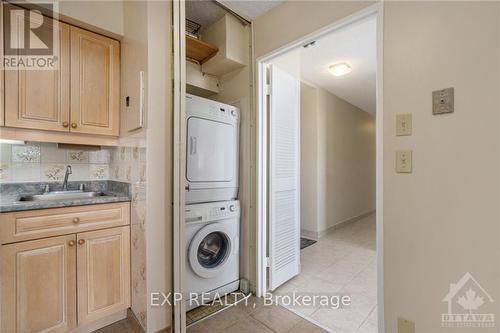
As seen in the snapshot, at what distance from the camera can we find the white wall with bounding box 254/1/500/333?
0.94 meters

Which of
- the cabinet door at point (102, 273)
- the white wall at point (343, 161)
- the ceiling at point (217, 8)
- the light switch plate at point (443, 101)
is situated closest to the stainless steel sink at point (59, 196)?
the cabinet door at point (102, 273)

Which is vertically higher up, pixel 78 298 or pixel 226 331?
pixel 78 298

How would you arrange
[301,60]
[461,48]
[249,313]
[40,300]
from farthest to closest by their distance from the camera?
[301,60] → [249,313] → [40,300] → [461,48]

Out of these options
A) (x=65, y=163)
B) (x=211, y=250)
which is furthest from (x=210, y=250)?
(x=65, y=163)

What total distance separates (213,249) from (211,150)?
816mm

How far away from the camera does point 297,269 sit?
7.50ft

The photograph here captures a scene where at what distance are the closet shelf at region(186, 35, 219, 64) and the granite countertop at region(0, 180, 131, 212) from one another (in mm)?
1097

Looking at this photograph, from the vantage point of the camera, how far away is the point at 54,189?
1.83 meters

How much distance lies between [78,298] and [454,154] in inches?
88.4

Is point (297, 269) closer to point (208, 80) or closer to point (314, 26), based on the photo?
point (208, 80)

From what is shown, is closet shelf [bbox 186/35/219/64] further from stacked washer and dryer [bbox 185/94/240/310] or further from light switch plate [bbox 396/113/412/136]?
light switch plate [bbox 396/113/412/136]

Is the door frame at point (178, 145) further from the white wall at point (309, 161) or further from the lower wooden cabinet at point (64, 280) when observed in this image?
the white wall at point (309, 161)

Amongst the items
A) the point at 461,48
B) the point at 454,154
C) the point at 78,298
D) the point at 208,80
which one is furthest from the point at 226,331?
the point at 461,48

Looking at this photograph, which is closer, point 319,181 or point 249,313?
point 249,313
